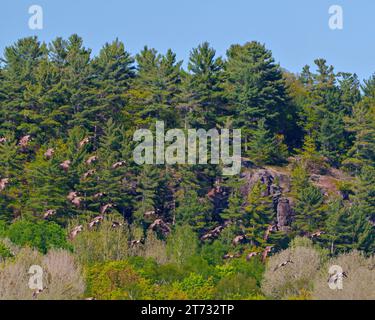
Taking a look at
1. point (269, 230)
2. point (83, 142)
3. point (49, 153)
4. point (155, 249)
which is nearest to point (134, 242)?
point (155, 249)

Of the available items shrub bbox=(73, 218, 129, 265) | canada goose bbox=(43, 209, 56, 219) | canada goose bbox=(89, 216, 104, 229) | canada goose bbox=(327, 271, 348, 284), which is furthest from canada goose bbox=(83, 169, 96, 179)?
canada goose bbox=(327, 271, 348, 284)

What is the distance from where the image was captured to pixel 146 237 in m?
89.7

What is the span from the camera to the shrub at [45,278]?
63188mm

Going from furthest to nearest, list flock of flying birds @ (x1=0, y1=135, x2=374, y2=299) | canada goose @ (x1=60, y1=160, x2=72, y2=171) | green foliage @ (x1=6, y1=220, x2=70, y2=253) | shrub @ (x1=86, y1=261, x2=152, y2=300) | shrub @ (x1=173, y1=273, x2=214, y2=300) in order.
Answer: canada goose @ (x1=60, y1=160, x2=72, y2=171), flock of flying birds @ (x1=0, y1=135, x2=374, y2=299), green foliage @ (x1=6, y1=220, x2=70, y2=253), shrub @ (x1=173, y1=273, x2=214, y2=300), shrub @ (x1=86, y1=261, x2=152, y2=300)

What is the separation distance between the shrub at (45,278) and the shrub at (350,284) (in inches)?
509

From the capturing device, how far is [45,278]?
217ft

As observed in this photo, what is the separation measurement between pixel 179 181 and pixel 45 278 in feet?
101

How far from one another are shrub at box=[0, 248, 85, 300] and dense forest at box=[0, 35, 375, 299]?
0.15 meters

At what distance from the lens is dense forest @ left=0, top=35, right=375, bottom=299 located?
249 ft

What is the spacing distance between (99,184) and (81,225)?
5437 mm

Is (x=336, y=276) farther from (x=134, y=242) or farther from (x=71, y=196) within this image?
(x=71, y=196)

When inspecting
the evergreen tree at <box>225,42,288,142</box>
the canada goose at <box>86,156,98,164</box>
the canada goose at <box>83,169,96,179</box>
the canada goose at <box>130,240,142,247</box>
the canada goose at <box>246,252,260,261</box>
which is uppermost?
the evergreen tree at <box>225,42,288,142</box>

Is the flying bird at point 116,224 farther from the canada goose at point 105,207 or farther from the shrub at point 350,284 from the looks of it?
the shrub at point 350,284

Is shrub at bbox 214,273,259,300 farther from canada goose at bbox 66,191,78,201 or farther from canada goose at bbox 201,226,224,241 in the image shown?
canada goose at bbox 66,191,78,201
